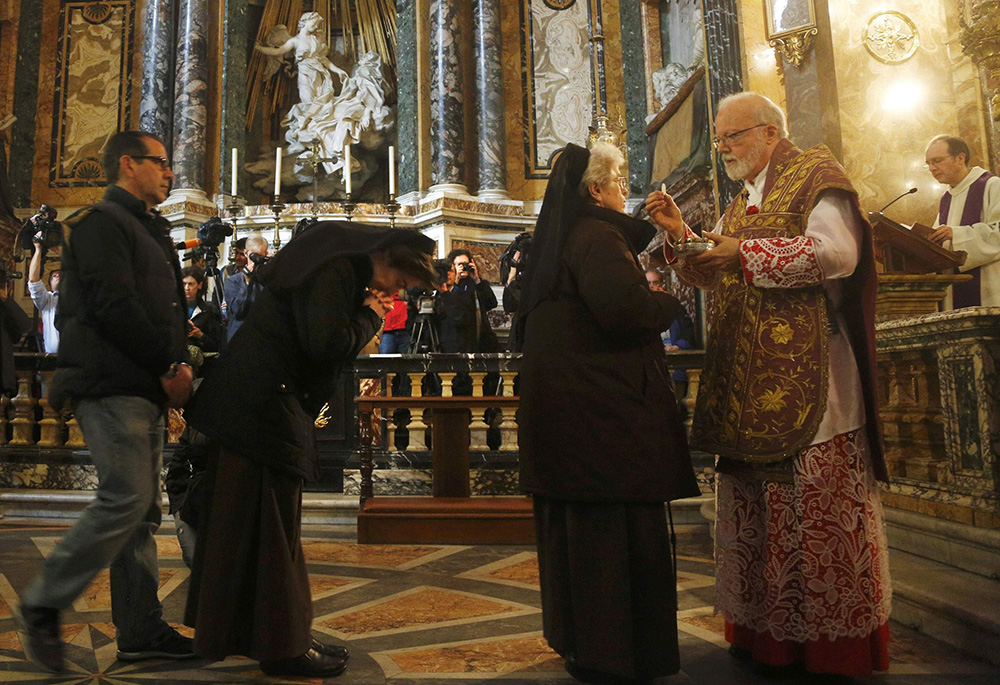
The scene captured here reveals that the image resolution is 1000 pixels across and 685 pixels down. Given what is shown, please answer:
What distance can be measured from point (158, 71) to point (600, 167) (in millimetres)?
10299

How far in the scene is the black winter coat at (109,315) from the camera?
225 cm

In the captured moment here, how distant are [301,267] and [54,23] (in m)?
12.1

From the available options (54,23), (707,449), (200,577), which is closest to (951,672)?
(707,449)

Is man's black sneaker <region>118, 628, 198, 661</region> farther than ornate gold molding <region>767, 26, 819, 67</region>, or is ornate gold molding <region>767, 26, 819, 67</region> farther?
ornate gold molding <region>767, 26, 819, 67</region>

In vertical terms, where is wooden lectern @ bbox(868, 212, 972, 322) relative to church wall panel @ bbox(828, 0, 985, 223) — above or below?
below

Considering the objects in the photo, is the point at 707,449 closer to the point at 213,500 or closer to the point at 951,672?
the point at 951,672

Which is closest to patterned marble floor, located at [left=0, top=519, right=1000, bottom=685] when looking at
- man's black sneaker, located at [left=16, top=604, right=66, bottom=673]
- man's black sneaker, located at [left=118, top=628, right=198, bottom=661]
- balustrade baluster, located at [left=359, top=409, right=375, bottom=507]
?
man's black sneaker, located at [left=118, top=628, right=198, bottom=661]

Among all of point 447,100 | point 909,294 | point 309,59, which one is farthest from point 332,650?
point 309,59

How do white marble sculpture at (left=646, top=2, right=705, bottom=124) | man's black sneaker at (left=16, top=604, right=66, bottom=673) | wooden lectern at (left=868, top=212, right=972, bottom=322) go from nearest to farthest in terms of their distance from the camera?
1. man's black sneaker at (left=16, top=604, right=66, bottom=673)
2. wooden lectern at (left=868, top=212, right=972, bottom=322)
3. white marble sculpture at (left=646, top=2, right=705, bottom=124)

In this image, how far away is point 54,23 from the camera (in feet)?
38.5

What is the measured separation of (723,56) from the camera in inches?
241

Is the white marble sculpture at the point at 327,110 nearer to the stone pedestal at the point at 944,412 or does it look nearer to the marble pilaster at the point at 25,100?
the marble pilaster at the point at 25,100

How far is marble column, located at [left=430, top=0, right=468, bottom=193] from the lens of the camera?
10.5m

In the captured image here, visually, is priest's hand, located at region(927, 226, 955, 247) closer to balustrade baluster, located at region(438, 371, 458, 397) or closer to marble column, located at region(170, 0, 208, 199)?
balustrade baluster, located at region(438, 371, 458, 397)
